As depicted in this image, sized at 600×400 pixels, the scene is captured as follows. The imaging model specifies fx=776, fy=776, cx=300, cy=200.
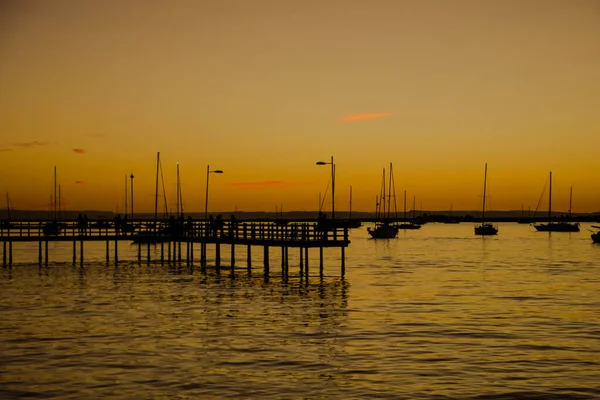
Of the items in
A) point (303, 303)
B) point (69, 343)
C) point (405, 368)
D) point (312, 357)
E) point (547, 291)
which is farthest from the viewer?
point (547, 291)

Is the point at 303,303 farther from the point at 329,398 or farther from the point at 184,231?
the point at 184,231

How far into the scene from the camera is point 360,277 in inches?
2398

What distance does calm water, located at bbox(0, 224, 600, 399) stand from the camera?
22.1 m

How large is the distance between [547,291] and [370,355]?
91.2ft

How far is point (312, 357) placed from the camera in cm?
2619

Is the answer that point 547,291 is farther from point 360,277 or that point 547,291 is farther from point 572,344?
point 572,344

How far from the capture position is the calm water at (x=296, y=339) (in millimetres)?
22125

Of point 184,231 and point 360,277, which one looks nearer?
point 360,277

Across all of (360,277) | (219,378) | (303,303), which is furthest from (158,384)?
(360,277)

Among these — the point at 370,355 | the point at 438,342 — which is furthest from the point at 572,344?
the point at 370,355

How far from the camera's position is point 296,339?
97.5 feet

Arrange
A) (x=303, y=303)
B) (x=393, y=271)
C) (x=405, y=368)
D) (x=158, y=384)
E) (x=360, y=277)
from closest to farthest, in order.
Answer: (x=158, y=384), (x=405, y=368), (x=303, y=303), (x=360, y=277), (x=393, y=271)

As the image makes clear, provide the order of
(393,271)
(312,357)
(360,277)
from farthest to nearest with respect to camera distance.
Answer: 1. (393,271)
2. (360,277)
3. (312,357)

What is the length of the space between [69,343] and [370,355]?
11112 millimetres
